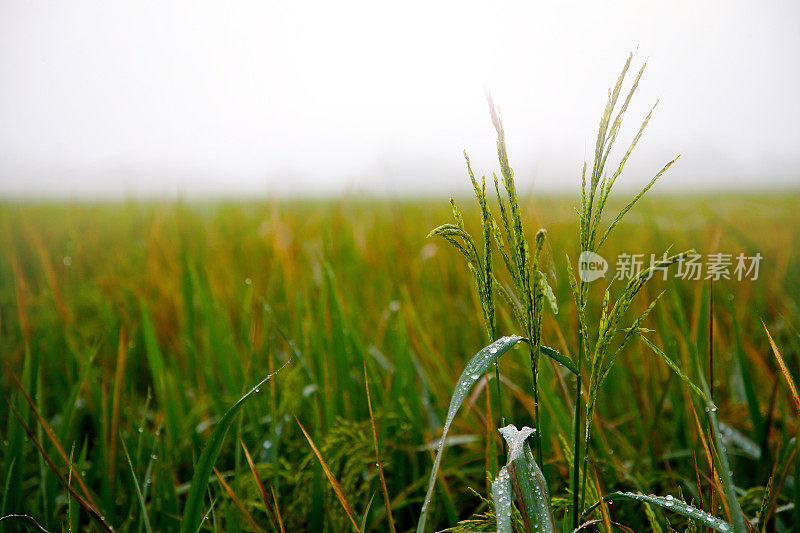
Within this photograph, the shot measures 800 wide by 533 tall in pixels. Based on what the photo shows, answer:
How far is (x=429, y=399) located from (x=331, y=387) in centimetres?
25

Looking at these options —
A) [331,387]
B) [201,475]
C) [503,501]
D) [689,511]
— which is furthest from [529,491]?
[331,387]

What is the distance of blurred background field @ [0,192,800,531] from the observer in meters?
0.87

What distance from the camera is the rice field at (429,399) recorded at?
508 mm

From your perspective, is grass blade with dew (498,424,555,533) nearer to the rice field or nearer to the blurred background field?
the rice field

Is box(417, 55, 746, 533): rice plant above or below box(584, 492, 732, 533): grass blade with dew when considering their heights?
above

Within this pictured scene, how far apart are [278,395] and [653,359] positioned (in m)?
0.89

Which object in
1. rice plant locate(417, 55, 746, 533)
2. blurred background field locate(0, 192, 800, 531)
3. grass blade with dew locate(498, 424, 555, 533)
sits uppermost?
rice plant locate(417, 55, 746, 533)

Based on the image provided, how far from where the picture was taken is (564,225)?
2.94 metres

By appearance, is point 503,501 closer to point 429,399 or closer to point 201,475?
point 201,475

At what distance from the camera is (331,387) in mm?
1085

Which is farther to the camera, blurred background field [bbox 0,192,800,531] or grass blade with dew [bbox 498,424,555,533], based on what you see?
blurred background field [bbox 0,192,800,531]

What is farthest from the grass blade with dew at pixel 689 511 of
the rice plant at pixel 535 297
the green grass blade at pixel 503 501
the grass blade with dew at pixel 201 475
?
the grass blade with dew at pixel 201 475

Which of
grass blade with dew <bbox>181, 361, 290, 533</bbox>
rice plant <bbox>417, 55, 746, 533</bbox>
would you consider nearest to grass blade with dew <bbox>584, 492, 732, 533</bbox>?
rice plant <bbox>417, 55, 746, 533</bbox>

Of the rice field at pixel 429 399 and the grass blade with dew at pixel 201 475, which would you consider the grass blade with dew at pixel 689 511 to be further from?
the grass blade with dew at pixel 201 475
